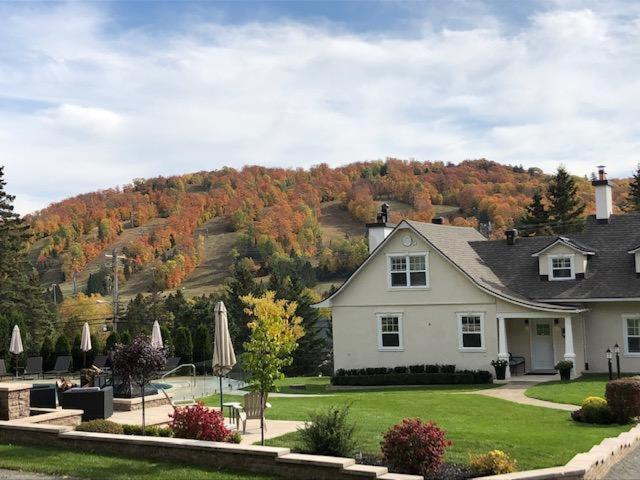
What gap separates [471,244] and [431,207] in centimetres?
6976

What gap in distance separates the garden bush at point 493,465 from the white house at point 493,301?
17.4m

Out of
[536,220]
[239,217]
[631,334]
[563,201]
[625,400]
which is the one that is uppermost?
[239,217]

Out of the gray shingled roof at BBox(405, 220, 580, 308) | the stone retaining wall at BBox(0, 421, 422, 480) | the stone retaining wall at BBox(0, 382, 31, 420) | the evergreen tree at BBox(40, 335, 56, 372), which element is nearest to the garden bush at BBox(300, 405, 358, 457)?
the stone retaining wall at BBox(0, 421, 422, 480)

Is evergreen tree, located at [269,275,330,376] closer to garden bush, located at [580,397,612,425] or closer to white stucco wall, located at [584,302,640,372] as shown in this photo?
white stucco wall, located at [584,302,640,372]

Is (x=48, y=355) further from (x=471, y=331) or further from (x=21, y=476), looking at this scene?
(x=21, y=476)

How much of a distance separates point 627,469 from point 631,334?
17391mm

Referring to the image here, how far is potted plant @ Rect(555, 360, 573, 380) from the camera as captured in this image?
87.3 ft

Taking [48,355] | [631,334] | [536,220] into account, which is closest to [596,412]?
[631,334]

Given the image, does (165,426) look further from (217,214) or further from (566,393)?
(217,214)

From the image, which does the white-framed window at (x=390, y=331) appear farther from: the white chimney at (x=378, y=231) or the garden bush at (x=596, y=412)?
the garden bush at (x=596, y=412)

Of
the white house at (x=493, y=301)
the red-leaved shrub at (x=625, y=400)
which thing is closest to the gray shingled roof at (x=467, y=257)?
the white house at (x=493, y=301)

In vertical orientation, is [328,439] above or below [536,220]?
below

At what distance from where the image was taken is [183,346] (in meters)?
40.7

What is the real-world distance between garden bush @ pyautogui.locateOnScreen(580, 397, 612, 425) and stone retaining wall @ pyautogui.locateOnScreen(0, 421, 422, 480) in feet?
25.3
